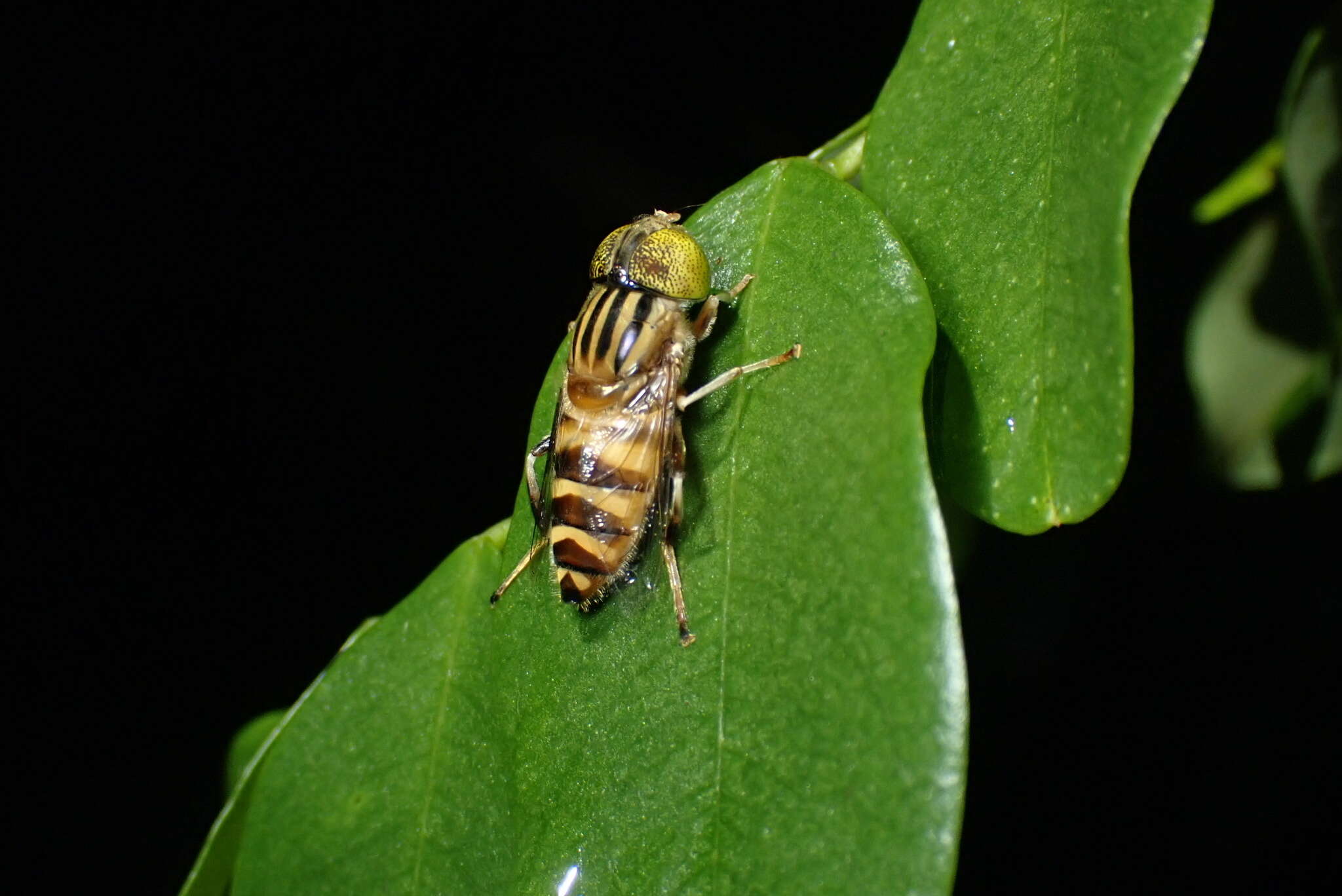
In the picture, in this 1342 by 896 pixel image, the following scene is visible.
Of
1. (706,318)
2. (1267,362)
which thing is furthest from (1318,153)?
(706,318)

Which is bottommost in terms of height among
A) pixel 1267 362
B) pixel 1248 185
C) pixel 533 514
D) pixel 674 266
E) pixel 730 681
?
pixel 1267 362

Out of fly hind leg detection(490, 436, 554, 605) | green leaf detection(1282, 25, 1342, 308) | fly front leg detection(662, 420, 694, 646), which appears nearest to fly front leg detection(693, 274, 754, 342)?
fly front leg detection(662, 420, 694, 646)

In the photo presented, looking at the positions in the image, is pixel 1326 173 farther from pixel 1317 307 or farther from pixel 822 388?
pixel 822 388

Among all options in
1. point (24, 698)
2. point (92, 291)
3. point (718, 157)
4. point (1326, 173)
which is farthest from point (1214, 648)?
point (24, 698)

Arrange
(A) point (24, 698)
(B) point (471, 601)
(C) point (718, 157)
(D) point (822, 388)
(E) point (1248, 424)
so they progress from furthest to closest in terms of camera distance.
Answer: (A) point (24, 698), (C) point (718, 157), (E) point (1248, 424), (B) point (471, 601), (D) point (822, 388)

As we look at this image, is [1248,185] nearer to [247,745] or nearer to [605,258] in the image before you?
[605,258]

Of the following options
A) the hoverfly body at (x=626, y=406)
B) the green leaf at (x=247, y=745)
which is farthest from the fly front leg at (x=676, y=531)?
the green leaf at (x=247, y=745)
